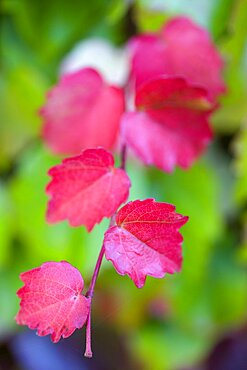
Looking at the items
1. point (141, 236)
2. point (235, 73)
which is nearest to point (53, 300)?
point (141, 236)

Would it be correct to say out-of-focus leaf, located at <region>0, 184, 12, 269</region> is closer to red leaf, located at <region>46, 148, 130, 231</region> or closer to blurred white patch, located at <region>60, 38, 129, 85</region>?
blurred white patch, located at <region>60, 38, 129, 85</region>

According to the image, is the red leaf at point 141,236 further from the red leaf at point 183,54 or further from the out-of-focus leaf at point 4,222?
the out-of-focus leaf at point 4,222

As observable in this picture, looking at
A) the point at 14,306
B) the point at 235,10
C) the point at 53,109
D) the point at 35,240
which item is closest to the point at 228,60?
the point at 235,10


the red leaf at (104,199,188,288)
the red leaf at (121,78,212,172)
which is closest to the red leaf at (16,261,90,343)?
the red leaf at (104,199,188,288)

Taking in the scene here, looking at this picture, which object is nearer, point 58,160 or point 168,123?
point 168,123

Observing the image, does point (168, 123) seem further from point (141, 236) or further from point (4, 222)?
point (4, 222)

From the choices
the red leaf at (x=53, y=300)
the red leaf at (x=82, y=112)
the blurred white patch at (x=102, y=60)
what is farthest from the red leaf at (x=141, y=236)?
the blurred white patch at (x=102, y=60)

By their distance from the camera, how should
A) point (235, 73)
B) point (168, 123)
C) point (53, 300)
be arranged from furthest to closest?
point (235, 73) < point (168, 123) < point (53, 300)
